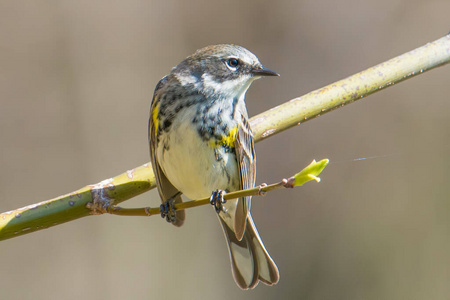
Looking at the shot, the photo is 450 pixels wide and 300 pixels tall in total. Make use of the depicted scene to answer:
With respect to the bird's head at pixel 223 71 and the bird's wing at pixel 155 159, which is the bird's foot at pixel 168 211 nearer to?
the bird's wing at pixel 155 159

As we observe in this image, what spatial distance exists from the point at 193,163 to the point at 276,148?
113 inches

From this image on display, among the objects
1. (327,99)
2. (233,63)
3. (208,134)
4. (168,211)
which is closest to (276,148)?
(233,63)

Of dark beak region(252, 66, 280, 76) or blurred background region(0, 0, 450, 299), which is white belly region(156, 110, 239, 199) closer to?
dark beak region(252, 66, 280, 76)

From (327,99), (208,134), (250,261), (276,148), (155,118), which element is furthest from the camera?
(276,148)

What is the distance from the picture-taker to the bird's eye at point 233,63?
3488 mm

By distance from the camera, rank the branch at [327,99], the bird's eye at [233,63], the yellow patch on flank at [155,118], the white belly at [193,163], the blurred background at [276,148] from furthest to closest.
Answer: the blurred background at [276,148], the bird's eye at [233,63], the yellow patch on flank at [155,118], the white belly at [193,163], the branch at [327,99]

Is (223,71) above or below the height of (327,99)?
above

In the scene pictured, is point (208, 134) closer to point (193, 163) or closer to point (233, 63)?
point (193, 163)

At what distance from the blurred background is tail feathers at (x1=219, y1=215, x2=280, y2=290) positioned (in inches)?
82.3

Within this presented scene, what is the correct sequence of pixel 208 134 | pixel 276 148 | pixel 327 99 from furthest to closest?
pixel 276 148, pixel 208 134, pixel 327 99

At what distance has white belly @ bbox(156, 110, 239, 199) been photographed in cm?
321

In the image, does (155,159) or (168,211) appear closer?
(155,159)

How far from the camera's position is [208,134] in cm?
322

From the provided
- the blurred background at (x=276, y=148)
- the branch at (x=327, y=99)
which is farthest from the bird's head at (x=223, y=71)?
the blurred background at (x=276, y=148)
